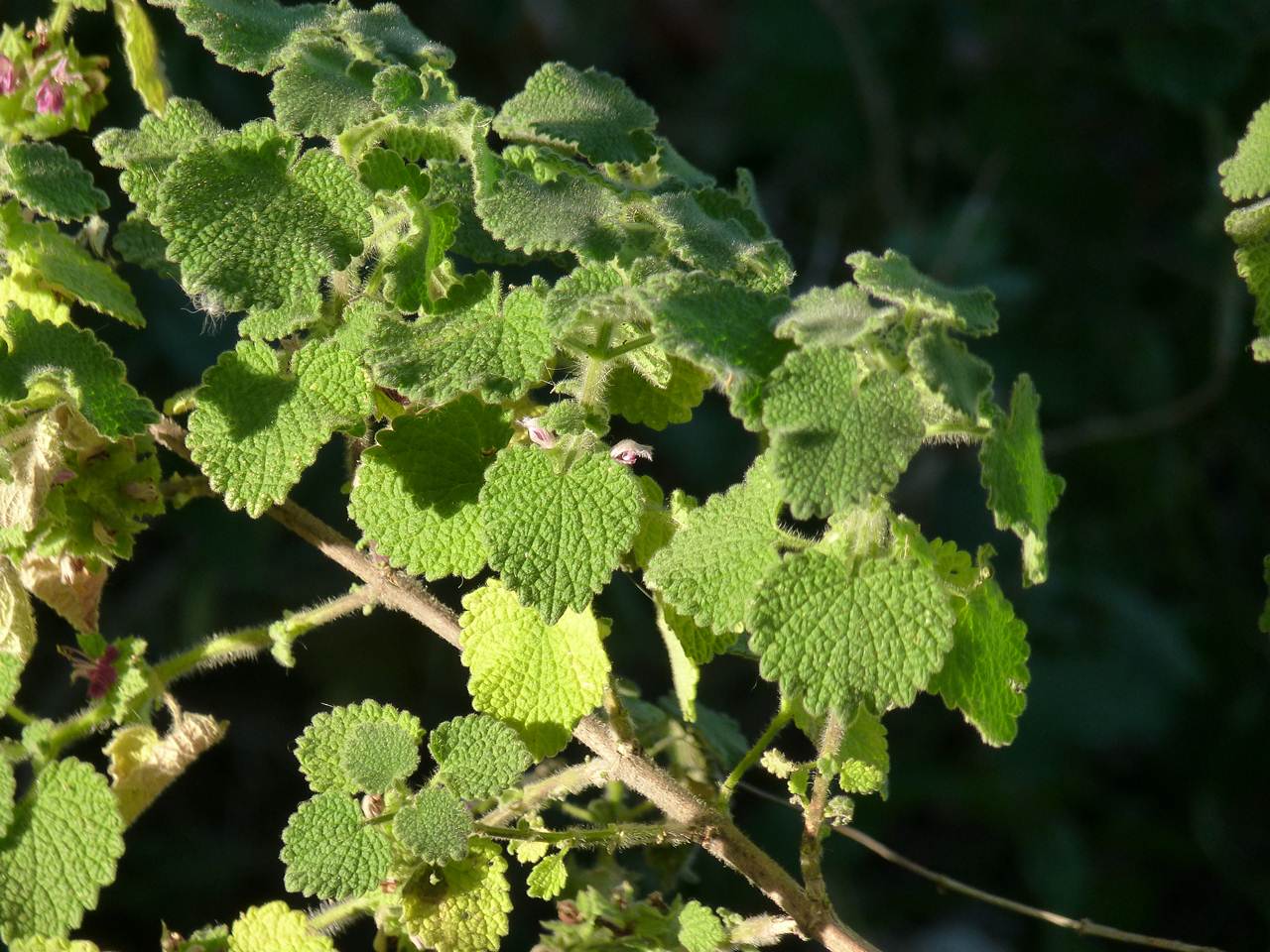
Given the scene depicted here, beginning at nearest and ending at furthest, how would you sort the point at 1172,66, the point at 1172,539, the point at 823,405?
1. the point at 823,405
2. the point at 1172,66
3. the point at 1172,539

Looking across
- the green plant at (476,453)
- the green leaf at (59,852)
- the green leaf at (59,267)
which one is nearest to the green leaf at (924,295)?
the green plant at (476,453)

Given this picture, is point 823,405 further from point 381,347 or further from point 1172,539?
point 1172,539

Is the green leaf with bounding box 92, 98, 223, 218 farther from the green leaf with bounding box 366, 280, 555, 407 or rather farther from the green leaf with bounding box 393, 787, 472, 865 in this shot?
the green leaf with bounding box 393, 787, 472, 865

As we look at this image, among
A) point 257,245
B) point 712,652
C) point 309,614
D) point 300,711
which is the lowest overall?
point 300,711

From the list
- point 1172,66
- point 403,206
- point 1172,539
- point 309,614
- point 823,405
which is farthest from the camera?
point 1172,539

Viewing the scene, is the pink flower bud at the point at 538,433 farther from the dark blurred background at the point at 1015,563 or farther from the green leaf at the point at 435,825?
the dark blurred background at the point at 1015,563

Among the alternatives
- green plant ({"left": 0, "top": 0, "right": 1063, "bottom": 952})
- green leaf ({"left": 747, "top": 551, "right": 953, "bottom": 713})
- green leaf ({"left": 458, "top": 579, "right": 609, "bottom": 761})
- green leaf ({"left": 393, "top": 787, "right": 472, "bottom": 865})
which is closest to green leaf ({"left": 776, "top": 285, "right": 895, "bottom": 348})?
green plant ({"left": 0, "top": 0, "right": 1063, "bottom": 952})

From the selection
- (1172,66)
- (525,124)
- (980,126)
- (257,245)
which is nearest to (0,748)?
(257,245)

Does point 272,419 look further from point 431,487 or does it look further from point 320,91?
point 320,91
